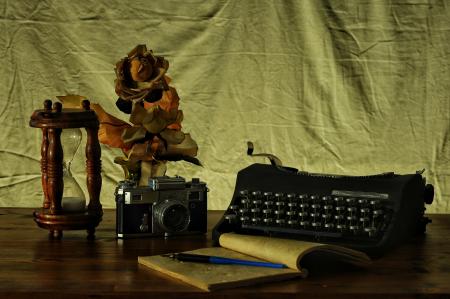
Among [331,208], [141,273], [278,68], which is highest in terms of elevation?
[278,68]

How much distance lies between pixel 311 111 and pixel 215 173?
32 cm

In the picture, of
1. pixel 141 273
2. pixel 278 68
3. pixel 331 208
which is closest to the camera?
pixel 141 273

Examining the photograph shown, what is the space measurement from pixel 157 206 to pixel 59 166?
20cm

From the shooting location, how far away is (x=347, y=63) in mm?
2498

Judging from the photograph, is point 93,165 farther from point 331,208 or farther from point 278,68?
point 278,68

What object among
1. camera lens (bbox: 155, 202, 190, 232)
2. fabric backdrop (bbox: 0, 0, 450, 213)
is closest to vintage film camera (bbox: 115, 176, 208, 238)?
camera lens (bbox: 155, 202, 190, 232)

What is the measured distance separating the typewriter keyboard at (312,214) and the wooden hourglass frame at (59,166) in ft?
0.87

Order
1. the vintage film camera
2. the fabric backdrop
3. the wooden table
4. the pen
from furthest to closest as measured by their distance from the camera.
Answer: the fabric backdrop
the vintage film camera
the pen
the wooden table

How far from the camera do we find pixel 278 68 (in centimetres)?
251

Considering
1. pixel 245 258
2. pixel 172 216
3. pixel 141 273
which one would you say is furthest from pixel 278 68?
pixel 141 273

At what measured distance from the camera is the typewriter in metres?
1.61

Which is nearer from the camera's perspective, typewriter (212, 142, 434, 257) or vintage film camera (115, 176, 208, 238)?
typewriter (212, 142, 434, 257)

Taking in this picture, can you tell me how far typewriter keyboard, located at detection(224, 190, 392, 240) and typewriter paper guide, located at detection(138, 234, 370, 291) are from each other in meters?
0.12

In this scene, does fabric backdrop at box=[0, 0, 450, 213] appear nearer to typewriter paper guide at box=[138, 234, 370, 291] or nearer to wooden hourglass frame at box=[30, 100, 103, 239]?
wooden hourglass frame at box=[30, 100, 103, 239]
